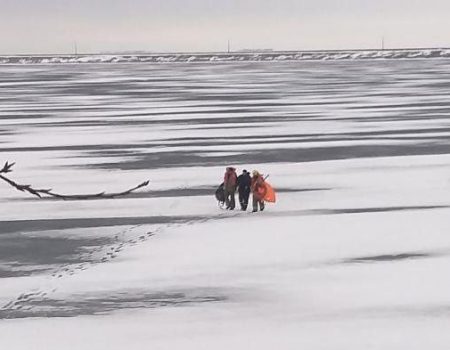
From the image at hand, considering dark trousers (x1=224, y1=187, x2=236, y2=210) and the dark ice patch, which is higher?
dark trousers (x1=224, y1=187, x2=236, y2=210)

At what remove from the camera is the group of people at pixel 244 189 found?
1215 cm

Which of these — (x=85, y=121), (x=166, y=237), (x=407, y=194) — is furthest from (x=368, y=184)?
(x=85, y=121)

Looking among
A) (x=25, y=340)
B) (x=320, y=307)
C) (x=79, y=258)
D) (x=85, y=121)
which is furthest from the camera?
(x=85, y=121)

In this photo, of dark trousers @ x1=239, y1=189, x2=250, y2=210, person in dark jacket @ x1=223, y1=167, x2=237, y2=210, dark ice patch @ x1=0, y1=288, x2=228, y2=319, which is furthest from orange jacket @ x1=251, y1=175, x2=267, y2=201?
dark ice patch @ x1=0, y1=288, x2=228, y2=319

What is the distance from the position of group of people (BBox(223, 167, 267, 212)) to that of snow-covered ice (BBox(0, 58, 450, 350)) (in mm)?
254

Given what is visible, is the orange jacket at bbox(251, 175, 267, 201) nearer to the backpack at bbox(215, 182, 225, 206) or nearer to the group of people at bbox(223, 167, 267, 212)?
the group of people at bbox(223, 167, 267, 212)

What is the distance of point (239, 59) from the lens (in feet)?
283

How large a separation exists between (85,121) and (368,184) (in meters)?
13.1

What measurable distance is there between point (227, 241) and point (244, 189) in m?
2.14

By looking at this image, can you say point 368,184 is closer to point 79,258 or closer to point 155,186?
point 155,186

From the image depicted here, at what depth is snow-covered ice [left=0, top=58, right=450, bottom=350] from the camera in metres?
7.14

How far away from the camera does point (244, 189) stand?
40.5 feet

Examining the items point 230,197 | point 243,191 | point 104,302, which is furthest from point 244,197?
point 104,302

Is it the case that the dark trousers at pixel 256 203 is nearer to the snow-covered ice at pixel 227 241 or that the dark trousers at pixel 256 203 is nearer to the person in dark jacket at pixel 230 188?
the snow-covered ice at pixel 227 241
